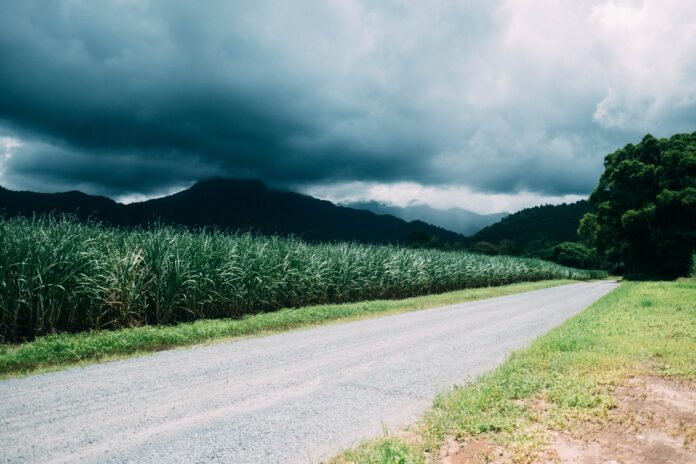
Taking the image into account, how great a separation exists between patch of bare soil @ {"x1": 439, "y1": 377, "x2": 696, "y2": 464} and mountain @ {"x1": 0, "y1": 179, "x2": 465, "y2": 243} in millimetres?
62031

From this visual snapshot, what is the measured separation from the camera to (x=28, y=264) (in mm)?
8281

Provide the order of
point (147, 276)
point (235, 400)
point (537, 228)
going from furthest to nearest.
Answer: point (537, 228) → point (147, 276) → point (235, 400)

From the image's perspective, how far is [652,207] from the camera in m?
33.0

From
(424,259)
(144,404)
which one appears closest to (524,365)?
(144,404)

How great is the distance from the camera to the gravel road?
3541mm

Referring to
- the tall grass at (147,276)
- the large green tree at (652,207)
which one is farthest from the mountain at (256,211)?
the tall grass at (147,276)

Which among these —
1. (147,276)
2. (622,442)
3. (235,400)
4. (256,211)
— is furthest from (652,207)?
(256,211)

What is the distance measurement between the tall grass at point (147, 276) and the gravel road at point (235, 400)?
2935mm

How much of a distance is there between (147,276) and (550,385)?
935 cm

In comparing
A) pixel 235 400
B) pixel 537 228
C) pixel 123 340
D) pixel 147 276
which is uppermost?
pixel 537 228

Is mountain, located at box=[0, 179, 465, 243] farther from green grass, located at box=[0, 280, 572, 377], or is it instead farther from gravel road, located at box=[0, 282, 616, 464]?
gravel road, located at box=[0, 282, 616, 464]

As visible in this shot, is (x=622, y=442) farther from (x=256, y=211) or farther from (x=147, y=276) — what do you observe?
(x=256, y=211)

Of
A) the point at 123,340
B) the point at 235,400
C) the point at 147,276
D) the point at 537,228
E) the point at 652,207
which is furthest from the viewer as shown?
the point at 537,228

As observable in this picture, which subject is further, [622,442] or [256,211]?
[256,211]
